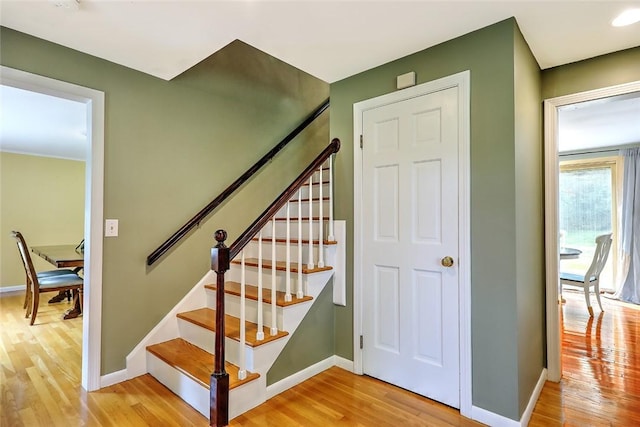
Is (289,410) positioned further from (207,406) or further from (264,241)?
(264,241)

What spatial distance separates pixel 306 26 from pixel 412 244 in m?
1.51

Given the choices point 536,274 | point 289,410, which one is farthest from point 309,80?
point 289,410

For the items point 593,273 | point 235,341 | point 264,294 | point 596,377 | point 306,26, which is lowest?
point 596,377

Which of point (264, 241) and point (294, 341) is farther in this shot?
point (264, 241)

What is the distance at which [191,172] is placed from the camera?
109 inches

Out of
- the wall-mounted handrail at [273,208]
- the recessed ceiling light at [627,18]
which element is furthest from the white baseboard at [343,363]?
the recessed ceiling light at [627,18]

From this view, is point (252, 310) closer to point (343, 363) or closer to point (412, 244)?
point (343, 363)

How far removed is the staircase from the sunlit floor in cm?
159

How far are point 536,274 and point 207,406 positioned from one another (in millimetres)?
2275

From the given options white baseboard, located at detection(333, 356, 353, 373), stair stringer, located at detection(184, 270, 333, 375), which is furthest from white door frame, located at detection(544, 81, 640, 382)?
stair stringer, located at detection(184, 270, 333, 375)

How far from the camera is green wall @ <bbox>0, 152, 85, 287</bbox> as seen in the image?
5.34 m

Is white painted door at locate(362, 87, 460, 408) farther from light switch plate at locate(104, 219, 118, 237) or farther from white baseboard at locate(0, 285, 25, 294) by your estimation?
white baseboard at locate(0, 285, 25, 294)

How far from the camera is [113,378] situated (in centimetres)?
229

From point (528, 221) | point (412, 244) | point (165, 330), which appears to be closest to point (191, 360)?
point (165, 330)
